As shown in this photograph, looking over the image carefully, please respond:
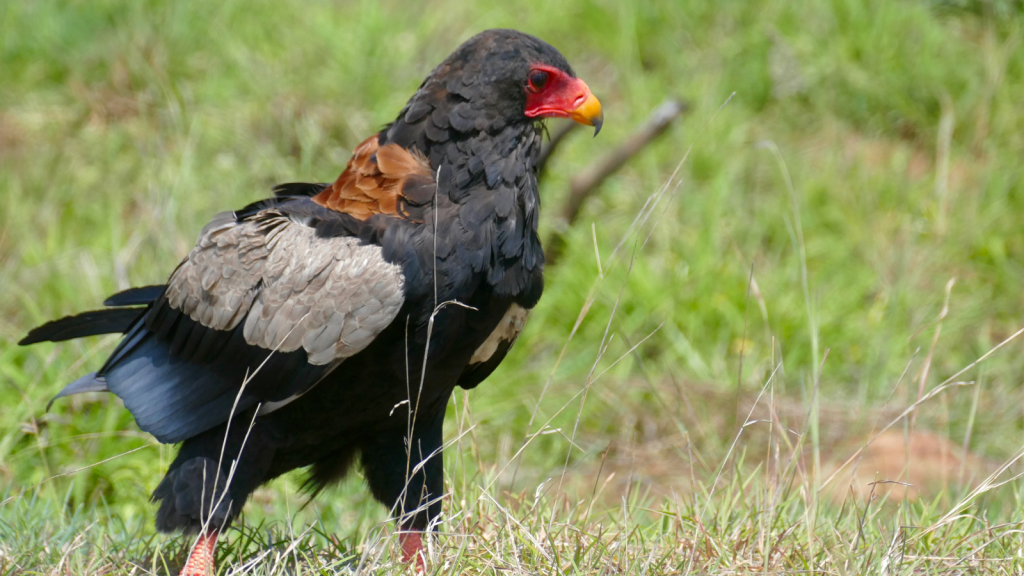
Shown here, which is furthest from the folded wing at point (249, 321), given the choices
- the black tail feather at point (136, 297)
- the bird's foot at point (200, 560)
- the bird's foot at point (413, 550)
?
the bird's foot at point (413, 550)

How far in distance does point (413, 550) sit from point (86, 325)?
1.25m

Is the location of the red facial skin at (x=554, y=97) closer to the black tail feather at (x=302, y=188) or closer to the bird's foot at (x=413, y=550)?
the black tail feather at (x=302, y=188)

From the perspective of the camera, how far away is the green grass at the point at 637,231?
3436 millimetres

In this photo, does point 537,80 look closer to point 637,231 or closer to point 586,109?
point 586,109

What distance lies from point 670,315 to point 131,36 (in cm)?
383

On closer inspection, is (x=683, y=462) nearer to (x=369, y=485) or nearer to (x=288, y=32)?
(x=369, y=485)

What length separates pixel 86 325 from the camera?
9.85ft

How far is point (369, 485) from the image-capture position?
277 centimetres

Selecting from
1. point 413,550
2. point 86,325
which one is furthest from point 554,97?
point 86,325

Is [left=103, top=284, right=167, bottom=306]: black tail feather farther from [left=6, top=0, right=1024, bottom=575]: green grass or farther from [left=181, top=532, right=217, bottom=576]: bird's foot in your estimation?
[left=181, top=532, right=217, bottom=576]: bird's foot

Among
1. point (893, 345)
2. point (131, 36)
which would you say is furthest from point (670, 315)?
point (131, 36)

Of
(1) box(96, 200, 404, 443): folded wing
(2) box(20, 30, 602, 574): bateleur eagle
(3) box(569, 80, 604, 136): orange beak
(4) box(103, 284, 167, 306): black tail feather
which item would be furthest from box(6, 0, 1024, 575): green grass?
(3) box(569, 80, 604, 136): orange beak

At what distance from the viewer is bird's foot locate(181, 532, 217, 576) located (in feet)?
7.95

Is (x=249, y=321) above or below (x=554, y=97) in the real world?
below
